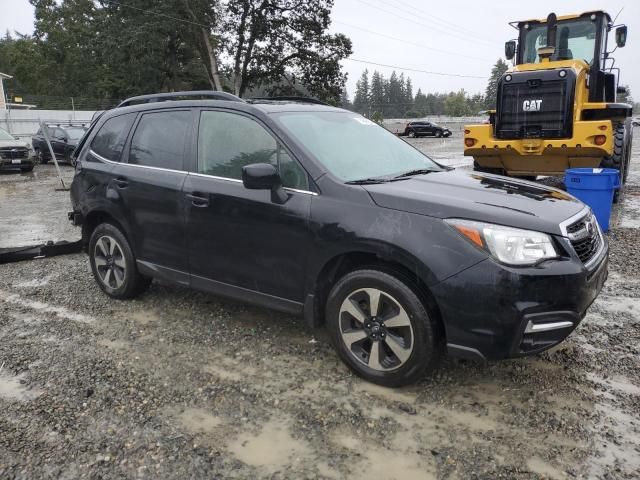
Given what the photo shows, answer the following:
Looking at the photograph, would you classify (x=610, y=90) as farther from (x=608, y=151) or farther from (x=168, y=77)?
(x=168, y=77)

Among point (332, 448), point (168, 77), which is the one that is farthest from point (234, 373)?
point (168, 77)

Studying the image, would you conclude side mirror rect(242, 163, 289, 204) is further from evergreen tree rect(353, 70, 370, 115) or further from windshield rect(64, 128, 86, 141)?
A: evergreen tree rect(353, 70, 370, 115)

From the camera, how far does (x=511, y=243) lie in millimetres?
2842

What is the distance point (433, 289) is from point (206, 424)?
1513mm

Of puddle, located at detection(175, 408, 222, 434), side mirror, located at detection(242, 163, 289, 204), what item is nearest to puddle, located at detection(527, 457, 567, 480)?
puddle, located at detection(175, 408, 222, 434)

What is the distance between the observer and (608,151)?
8039mm

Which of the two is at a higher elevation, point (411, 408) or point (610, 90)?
point (610, 90)

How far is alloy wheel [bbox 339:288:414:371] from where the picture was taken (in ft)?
10.3

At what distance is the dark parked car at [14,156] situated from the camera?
16969 millimetres

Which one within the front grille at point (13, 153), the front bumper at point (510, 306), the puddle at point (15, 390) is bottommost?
the puddle at point (15, 390)

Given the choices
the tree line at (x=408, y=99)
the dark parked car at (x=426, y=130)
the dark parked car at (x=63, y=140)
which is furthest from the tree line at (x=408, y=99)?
the dark parked car at (x=63, y=140)

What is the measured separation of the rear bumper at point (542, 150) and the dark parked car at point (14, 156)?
1491 centimetres

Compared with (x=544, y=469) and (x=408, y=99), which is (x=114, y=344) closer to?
(x=544, y=469)

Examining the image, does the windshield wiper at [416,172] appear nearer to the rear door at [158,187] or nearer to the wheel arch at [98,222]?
the rear door at [158,187]
